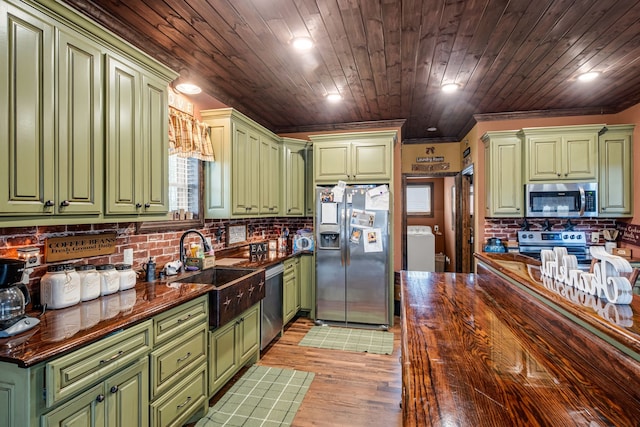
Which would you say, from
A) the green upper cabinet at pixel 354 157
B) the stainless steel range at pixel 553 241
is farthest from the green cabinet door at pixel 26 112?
the stainless steel range at pixel 553 241

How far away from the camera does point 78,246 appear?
1.97 meters

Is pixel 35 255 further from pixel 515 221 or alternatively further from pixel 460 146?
pixel 460 146

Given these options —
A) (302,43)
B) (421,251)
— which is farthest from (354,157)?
(421,251)

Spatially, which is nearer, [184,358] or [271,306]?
[184,358]

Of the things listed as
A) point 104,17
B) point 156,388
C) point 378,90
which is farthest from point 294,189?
point 156,388

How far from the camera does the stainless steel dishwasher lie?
10.5 ft

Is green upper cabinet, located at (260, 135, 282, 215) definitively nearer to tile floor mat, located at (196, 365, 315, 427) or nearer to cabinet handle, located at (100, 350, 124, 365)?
tile floor mat, located at (196, 365, 315, 427)

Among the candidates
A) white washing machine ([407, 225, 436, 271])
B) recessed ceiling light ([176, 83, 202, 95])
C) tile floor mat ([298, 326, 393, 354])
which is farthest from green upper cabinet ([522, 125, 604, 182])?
recessed ceiling light ([176, 83, 202, 95])

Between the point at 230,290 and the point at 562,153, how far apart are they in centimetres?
401

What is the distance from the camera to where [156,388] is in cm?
175

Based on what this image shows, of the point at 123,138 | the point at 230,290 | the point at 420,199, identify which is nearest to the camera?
the point at 123,138

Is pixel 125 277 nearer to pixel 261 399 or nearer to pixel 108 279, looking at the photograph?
pixel 108 279

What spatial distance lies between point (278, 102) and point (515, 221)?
3.36 m

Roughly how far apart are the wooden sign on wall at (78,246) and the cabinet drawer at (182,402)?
3.25 ft
